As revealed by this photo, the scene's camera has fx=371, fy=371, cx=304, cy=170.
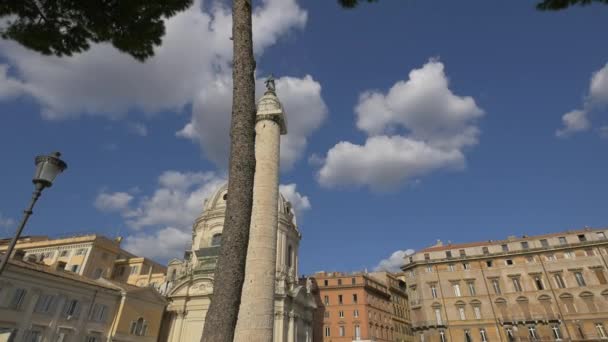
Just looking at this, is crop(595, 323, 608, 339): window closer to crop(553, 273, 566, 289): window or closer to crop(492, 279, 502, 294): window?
crop(553, 273, 566, 289): window

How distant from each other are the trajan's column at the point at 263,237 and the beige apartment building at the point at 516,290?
28327 millimetres

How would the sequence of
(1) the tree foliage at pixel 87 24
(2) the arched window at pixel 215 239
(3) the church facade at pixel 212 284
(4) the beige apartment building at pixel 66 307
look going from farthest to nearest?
(2) the arched window at pixel 215 239, (3) the church facade at pixel 212 284, (4) the beige apartment building at pixel 66 307, (1) the tree foliage at pixel 87 24

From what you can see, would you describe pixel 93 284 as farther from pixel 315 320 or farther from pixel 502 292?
pixel 502 292

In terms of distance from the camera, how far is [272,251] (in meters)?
18.0

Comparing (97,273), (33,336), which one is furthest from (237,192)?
(97,273)

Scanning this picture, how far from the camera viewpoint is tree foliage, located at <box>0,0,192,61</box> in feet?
27.7

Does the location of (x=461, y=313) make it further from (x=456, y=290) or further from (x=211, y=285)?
(x=211, y=285)

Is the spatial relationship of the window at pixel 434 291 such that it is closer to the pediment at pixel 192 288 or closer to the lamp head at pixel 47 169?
the pediment at pixel 192 288

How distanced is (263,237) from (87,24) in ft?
38.6

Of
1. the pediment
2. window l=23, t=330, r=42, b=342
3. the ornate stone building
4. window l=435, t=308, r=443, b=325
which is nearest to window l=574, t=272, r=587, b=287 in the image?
window l=435, t=308, r=443, b=325

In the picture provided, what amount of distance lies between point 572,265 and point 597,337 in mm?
6681

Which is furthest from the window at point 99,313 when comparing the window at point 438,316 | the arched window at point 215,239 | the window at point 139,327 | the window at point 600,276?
the window at point 600,276

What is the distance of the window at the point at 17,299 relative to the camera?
19.5 meters

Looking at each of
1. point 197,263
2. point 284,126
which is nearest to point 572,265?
point 284,126
